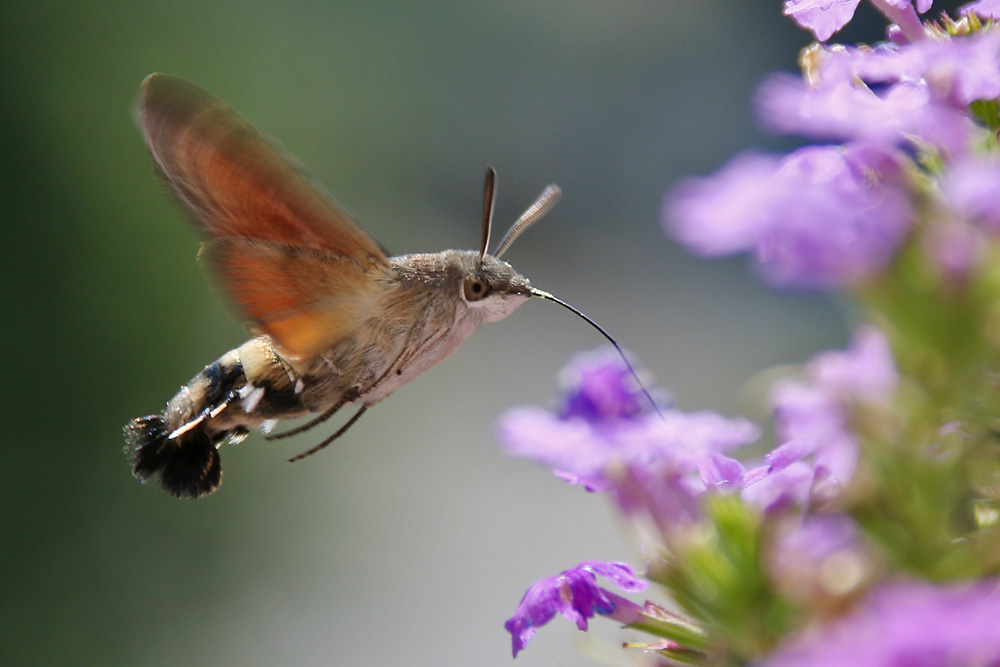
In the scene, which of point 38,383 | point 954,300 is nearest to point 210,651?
point 38,383

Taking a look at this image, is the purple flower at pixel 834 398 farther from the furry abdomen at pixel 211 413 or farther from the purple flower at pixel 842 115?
the furry abdomen at pixel 211 413

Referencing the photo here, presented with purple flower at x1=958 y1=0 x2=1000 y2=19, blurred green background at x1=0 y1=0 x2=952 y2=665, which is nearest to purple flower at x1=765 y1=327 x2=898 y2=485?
purple flower at x1=958 y1=0 x2=1000 y2=19

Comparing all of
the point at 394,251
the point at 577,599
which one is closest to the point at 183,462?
the point at 577,599

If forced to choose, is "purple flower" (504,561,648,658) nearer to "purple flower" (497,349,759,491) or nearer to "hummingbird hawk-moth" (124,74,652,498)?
"purple flower" (497,349,759,491)

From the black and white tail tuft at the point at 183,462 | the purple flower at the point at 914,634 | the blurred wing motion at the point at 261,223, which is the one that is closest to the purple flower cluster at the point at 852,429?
the purple flower at the point at 914,634

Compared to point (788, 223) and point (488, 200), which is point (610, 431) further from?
point (488, 200)

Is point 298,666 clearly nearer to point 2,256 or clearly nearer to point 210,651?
point 210,651
